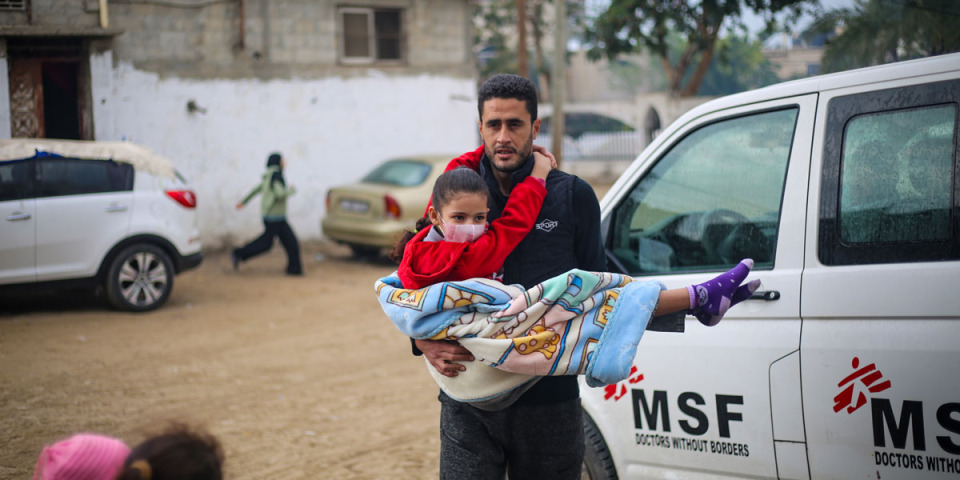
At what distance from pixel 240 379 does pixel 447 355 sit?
16.7ft

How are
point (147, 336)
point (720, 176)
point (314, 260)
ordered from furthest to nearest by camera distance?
point (314, 260), point (147, 336), point (720, 176)

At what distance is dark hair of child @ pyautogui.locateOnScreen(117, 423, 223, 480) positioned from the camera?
1.88 m

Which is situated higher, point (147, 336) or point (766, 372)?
point (766, 372)

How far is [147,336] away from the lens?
885 centimetres

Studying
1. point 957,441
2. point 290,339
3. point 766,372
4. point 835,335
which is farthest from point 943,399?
point 290,339

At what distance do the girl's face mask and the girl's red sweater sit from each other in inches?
0.5

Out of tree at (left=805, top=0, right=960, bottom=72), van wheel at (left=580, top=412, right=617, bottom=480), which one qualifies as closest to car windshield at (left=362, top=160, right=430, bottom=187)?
tree at (left=805, top=0, right=960, bottom=72)

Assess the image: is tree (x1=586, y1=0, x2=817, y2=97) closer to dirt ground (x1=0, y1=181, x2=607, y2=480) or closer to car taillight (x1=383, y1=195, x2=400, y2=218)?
car taillight (x1=383, y1=195, x2=400, y2=218)

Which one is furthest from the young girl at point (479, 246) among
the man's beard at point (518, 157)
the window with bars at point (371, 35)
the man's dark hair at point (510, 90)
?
the window with bars at point (371, 35)

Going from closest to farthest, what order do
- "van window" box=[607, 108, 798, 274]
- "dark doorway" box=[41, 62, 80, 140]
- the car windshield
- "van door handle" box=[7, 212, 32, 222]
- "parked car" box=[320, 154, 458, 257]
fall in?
"van window" box=[607, 108, 798, 274]
"van door handle" box=[7, 212, 32, 222]
"dark doorway" box=[41, 62, 80, 140]
"parked car" box=[320, 154, 458, 257]
the car windshield

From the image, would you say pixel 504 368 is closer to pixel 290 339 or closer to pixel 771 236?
pixel 771 236

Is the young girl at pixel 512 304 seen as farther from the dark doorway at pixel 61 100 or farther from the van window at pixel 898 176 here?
the dark doorway at pixel 61 100

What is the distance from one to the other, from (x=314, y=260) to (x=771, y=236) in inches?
454

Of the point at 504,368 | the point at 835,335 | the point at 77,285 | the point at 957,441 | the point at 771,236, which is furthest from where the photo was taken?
the point at 77,285
